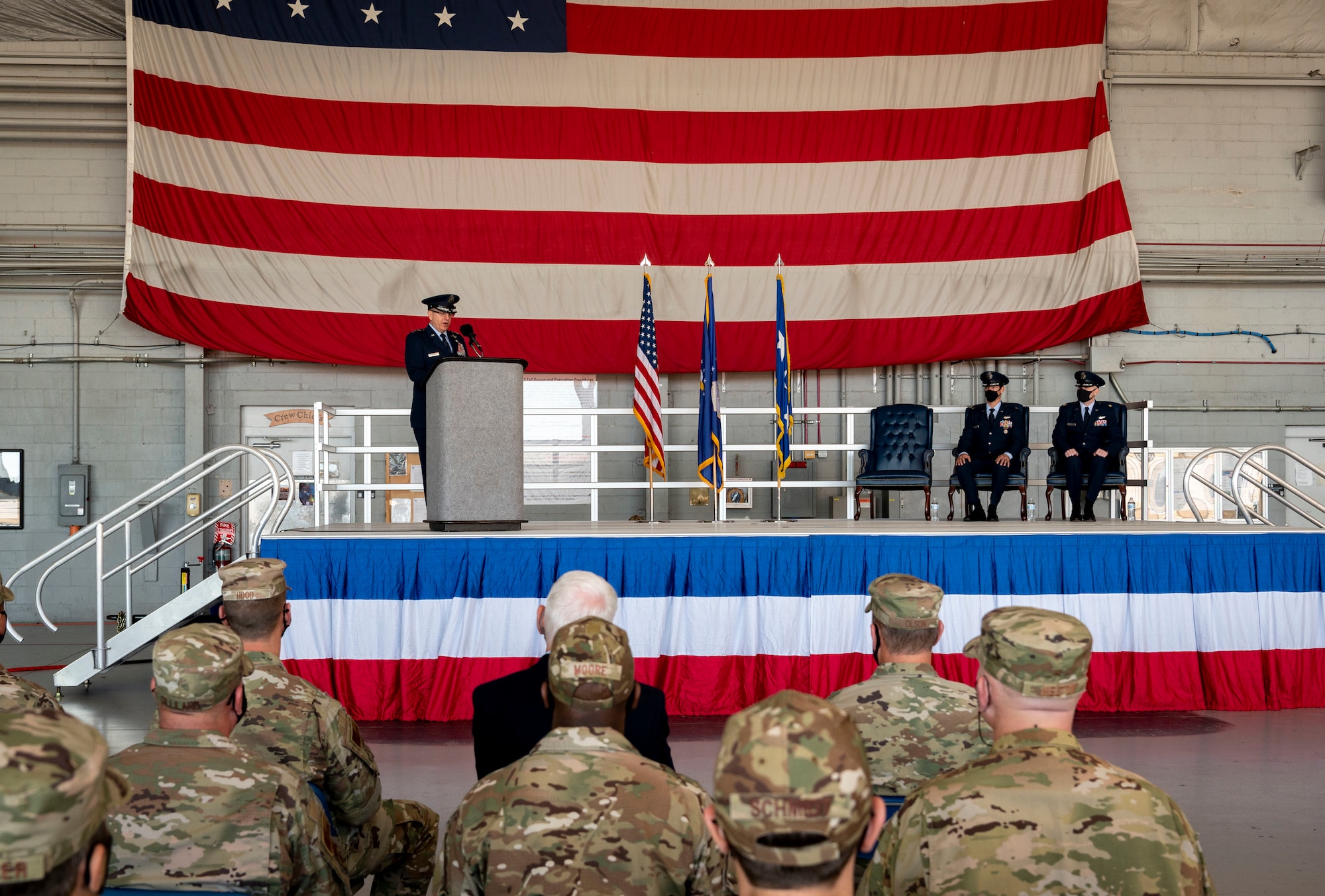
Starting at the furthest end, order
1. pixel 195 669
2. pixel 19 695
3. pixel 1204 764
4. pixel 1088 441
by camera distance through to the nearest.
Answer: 1. pixel 1088 441
2. pixel 1204 764
3. pixel 19 695
4. pixel 195 669

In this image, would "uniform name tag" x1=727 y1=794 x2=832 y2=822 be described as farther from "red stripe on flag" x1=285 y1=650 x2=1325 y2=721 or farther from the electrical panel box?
the electrical panel box

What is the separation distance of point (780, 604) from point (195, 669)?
13.6ft

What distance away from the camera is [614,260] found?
9.38 metres

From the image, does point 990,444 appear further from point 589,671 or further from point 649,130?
point 589,671

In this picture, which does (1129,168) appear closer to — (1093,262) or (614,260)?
(1093,262)

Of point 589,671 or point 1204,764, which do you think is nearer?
point 589,671

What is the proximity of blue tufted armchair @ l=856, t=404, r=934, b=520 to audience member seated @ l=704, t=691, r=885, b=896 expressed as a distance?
6534 mm

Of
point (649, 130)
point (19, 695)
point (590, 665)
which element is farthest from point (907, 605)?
point (649, 130)

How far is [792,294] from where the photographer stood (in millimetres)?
9539

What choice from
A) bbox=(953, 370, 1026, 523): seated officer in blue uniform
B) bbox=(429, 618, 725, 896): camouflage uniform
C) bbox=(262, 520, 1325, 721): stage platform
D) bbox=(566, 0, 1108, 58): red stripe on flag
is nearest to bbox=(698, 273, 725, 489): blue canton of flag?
bbox=(262, 520, 1325, 721): stage platform

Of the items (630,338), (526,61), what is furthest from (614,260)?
(526,61)

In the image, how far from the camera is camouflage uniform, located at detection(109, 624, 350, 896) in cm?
167

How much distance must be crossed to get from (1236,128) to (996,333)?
12.5ft

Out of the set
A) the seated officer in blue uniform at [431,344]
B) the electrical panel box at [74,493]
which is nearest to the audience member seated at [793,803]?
the seated officer in blue uniform at [431,344]
